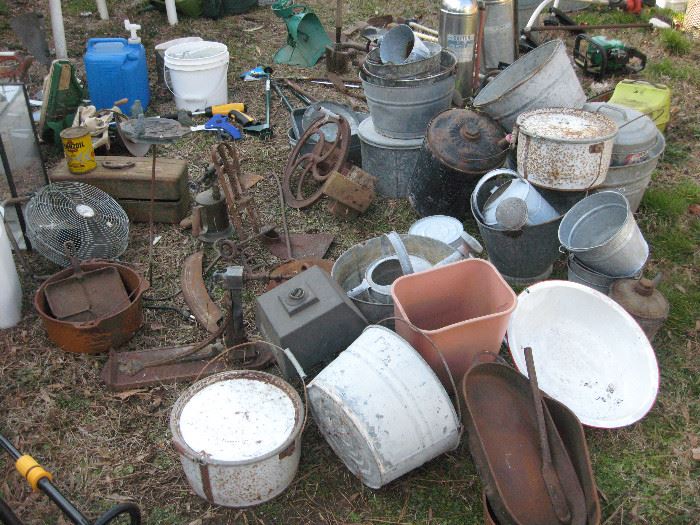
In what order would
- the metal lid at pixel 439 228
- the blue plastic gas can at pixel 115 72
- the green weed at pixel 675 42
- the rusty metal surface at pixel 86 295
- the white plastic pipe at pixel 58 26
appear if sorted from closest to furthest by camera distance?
the rusty metal surface at pixel 86 295, the metal lid at pixel 439 228, the blue plastic gas can at pixel 115 72, the white plastic pipe at pixel 58 26, the green weed at pixel 675 42

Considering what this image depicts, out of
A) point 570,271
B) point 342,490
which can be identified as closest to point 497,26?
point 570,271

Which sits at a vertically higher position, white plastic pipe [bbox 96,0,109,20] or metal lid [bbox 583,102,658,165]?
metal lid [bbox 583,102,658,165]

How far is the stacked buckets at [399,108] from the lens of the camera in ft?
15.9

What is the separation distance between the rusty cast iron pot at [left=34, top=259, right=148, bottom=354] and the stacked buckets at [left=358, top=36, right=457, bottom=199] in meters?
2.23

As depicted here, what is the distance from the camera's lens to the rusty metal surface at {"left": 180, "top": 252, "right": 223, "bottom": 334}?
398 cm

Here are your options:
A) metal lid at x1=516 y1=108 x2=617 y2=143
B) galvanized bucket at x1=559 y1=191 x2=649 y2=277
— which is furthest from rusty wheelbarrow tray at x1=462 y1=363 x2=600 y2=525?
metal lid at x1=516 y1=108 x2=617 y2=143

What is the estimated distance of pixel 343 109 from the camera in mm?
5922

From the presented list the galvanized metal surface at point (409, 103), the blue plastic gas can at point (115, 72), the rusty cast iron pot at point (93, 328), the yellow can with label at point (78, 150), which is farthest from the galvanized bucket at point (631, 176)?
→ the blue plastic gas can at point (115, 72)

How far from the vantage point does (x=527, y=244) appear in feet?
13.2

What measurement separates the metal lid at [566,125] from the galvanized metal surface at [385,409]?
1849mm

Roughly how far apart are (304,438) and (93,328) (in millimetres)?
1399

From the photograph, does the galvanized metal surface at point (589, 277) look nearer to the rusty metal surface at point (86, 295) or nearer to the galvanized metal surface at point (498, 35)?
the rusty metal surface at point (86, 295)

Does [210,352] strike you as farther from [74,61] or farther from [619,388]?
[74,61]

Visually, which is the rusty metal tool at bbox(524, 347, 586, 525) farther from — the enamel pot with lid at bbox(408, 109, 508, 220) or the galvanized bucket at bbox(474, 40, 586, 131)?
the galvanized bucket at bbox(474, 40, 586, 131)
